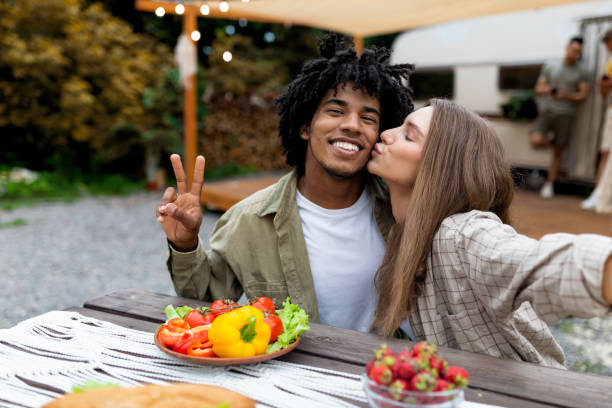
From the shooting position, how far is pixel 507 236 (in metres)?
1.56

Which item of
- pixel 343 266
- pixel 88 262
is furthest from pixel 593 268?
pixel 88 262

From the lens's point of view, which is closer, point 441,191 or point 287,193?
point 441,191

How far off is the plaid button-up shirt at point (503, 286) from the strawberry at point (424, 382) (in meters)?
0.49

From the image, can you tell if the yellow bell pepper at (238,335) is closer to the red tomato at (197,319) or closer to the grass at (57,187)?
the red tomato at (197,319)

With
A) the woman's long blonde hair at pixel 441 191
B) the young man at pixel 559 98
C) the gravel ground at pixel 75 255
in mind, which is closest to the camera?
the woman's long blonde hair at pixel 441 191

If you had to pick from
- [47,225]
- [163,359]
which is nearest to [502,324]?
[163,359]

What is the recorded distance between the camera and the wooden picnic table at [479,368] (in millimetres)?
1334

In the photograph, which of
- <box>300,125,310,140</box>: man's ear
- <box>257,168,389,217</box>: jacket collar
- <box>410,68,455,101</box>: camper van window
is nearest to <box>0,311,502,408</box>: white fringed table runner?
<box>257,168,389,217</box>: jacket collar

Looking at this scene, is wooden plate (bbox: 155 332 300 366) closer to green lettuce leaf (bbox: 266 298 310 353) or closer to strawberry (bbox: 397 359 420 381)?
green lettuce leaf (bbox: 266 298 310 353)

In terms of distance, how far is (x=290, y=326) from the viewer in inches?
63.7

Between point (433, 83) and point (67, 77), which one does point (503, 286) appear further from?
point (67, 77)

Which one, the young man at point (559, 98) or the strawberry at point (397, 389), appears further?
the young man at point (559, 98)

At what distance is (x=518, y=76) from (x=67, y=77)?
7.78m

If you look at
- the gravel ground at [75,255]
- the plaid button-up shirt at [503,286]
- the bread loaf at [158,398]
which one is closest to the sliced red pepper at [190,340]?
the bread loaf at [158,398]
